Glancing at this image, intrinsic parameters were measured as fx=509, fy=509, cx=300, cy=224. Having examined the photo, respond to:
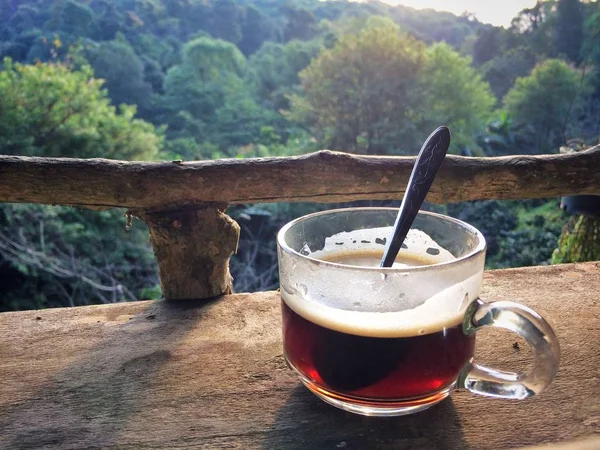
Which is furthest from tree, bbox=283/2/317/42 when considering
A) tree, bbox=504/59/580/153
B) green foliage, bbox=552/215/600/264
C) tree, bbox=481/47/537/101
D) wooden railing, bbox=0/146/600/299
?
wooden railing, bbox=0/146/600/299

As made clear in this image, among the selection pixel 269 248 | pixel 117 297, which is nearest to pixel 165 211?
pixel 117 297

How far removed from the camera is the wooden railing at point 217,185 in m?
0.95

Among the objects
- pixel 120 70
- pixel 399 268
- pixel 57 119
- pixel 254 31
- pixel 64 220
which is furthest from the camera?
pixel 254 31

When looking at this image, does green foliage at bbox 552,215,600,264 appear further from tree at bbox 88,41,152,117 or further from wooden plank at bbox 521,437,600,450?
tree at bbox 88,41,152,117

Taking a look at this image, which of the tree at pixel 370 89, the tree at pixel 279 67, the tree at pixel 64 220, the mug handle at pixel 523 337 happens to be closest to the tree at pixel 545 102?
the tree at pixel 370 89

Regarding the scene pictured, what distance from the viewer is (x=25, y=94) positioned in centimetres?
484

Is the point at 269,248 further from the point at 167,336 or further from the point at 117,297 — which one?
the point at 167,336

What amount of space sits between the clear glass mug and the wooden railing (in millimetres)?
393

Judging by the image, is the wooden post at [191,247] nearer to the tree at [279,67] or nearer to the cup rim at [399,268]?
the cup rim at [399,268]

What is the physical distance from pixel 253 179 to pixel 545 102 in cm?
A: 480

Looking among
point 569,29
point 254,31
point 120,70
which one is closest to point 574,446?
point 569,29

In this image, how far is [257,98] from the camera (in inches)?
321

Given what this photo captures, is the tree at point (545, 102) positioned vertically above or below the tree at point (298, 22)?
below

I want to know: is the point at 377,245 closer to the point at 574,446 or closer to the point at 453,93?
the point at 574,446
